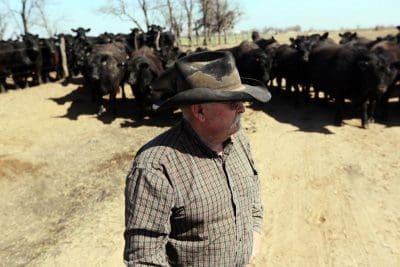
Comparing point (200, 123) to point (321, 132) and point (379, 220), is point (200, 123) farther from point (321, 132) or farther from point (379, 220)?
point (321, 132)

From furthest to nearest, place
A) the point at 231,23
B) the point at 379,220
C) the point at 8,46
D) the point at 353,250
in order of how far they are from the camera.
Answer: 1. the point at 231,23
2. the point at 8,46
3. the point at 379,220
4. the point at 353,250

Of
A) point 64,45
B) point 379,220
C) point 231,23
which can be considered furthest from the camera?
point 231,23

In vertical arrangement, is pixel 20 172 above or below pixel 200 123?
below

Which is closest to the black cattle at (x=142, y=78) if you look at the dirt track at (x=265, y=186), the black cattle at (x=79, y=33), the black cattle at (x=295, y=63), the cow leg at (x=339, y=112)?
the dirt track at (x=265, y=186)

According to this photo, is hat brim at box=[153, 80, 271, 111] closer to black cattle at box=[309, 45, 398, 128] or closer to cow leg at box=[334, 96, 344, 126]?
black cattle at box=[309, 45, 398, 128]

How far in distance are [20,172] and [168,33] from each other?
1773cm

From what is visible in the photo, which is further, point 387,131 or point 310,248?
point 387,131

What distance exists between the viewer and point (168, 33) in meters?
26.5

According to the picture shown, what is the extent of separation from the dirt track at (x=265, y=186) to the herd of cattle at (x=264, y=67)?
0.82m

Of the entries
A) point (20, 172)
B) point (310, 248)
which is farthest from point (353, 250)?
point (20, 172)

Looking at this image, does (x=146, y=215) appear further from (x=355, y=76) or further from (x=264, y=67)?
Result: (x=264, y=67)

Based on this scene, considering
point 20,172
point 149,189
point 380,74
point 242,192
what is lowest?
point 20,172

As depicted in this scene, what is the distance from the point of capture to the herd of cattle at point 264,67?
464 inches

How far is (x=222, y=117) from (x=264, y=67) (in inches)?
473
